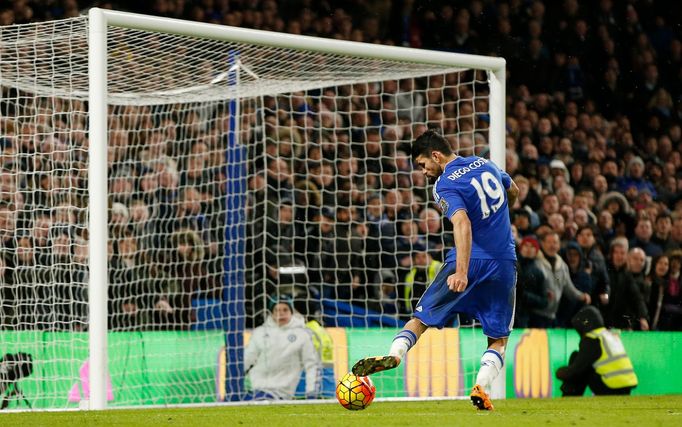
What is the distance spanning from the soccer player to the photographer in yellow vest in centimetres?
372

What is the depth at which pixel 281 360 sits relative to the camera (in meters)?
10.6

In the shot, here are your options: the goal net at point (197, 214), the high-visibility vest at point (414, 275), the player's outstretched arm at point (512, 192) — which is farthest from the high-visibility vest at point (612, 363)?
the player's outstretched arm at point (512, 192)

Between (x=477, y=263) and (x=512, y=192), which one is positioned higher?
(x=512, y=192)

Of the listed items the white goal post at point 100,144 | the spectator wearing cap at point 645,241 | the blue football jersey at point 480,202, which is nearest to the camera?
the blue football jersey at point 480,202

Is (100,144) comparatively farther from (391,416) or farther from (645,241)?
(645,241)

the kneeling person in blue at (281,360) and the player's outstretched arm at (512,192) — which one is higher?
the player's outstretched arm at (512,192)

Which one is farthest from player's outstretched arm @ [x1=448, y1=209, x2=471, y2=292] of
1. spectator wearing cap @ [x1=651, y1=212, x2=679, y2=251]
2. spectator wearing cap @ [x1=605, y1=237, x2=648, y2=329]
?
spectator wearing cap @ [x1=651, y1=212, x2=679, y2=251]

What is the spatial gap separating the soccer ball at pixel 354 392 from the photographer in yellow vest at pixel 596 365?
4.09 metres

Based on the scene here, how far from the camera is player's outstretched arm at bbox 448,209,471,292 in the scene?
6934mm

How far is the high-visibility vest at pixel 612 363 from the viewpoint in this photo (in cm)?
1091

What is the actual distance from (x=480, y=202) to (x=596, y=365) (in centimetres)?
421

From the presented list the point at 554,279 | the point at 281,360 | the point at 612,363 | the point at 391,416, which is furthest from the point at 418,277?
the point at 391,416

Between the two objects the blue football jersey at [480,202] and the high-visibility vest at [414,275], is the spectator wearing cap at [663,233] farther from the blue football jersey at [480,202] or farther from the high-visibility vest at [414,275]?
the blue football jersey at [480,202]

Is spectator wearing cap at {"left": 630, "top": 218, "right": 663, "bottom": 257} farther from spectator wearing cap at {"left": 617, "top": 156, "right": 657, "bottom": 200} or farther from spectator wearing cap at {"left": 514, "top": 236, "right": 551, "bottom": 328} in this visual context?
spectator wearing cap at {"left": 514, "top": 236, "right": 551, "bottom": 328}
